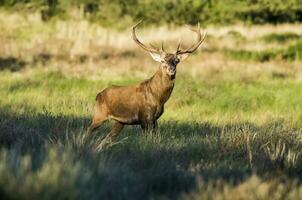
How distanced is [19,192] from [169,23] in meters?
33.0

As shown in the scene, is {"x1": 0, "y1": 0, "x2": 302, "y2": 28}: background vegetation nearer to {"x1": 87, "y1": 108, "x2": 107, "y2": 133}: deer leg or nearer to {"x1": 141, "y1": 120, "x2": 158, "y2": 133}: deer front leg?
{"x1": 87, "y1": 108, "x2": 107, "y2": 133}: deer leg

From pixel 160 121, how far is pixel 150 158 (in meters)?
4.78

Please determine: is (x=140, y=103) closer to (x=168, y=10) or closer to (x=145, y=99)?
(x=145, y=99)

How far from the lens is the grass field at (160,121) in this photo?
6699 mm

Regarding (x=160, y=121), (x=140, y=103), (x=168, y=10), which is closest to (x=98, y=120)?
(x=140, y=103)

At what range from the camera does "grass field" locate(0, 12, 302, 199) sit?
6699 millimetres

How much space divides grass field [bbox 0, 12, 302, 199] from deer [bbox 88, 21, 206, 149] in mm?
259

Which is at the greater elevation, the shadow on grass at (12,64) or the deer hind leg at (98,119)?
the deer hind leg at (98,119)

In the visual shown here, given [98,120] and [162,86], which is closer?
[162,86]

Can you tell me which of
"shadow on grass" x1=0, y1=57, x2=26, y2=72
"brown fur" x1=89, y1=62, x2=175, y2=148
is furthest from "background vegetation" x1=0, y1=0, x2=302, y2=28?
"brown fur" x1=89, y1=62, x2=175, y2=148

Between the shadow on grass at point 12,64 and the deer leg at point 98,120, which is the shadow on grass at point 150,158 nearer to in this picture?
the deer leg at point 98,120

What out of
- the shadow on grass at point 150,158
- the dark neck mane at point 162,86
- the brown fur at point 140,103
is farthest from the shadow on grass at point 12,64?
the dark neck mane at point 162,86

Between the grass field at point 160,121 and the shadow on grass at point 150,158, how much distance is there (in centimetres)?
2

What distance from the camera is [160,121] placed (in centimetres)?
1312
